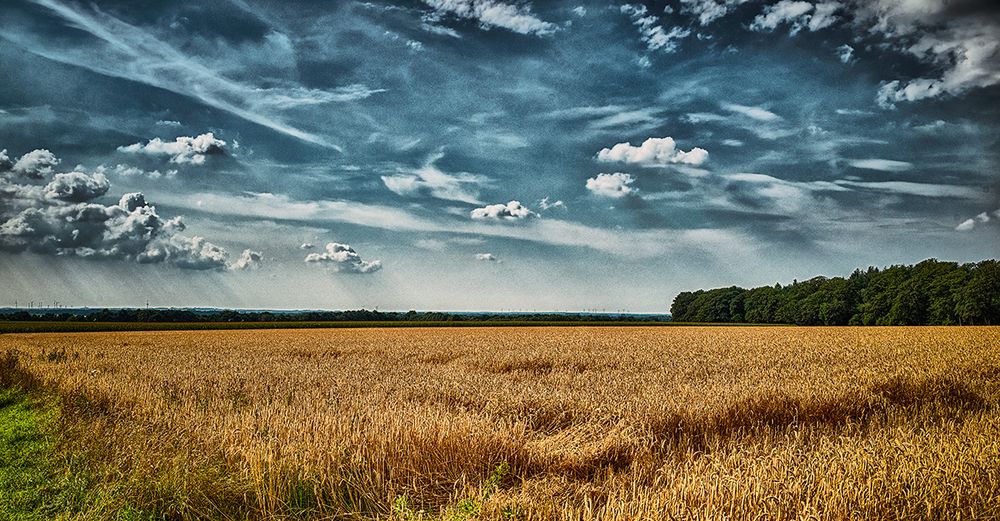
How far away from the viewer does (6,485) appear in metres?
7.15

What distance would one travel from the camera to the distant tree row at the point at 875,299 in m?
81.9

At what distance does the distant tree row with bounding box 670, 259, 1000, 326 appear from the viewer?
269ft

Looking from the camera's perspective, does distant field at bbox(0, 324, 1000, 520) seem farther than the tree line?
No

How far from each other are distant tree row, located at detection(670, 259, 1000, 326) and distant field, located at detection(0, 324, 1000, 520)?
86.2 meters

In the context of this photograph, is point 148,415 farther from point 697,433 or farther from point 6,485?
point 697,433

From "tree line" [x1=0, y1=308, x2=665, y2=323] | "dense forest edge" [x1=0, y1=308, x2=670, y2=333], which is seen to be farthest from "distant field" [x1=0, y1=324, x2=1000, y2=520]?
"tree line" [x1=0, y1=308, x2=665, y2=323]

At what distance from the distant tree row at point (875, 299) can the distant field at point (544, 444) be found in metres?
86.2

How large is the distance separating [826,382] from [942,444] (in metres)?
6.09

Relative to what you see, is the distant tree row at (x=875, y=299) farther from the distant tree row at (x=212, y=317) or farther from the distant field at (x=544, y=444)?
the distant field at (x=544, y=444)

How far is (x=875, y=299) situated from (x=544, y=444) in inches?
→ 4254

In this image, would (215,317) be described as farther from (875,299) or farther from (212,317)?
(875,299)

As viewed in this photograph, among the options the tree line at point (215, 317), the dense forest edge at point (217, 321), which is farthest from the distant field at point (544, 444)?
the tree line at point (215, 317)

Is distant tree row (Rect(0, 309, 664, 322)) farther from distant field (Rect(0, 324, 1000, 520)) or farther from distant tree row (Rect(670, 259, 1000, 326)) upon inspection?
distant field (Rect(0, 324, 1000, 520))

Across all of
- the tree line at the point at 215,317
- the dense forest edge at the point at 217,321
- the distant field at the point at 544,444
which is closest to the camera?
the distant field at the point at 544,444
